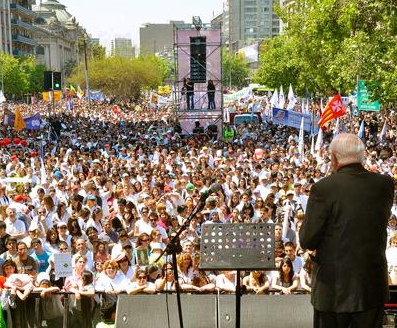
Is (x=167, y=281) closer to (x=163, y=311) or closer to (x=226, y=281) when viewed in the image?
(x=226, y=281)

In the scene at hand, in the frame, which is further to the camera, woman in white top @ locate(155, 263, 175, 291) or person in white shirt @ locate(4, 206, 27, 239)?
person in white shirt @ locate(4, 206, 27, 239)

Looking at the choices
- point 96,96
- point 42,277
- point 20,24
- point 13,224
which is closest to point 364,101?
point 13,224

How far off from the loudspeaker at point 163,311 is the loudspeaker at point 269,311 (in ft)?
0.34

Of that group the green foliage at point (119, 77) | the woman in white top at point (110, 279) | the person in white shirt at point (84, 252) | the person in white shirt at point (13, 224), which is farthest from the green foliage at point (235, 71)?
the woman in white top at point (110, 279)

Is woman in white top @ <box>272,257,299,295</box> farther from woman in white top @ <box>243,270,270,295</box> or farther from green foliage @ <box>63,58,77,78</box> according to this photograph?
green foliage @ <box>63,58,77,78</box>

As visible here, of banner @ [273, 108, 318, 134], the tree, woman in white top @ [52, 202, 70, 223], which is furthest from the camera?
the tree

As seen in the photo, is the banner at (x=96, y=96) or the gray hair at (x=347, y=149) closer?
the gray hair at (x=347, y=149)

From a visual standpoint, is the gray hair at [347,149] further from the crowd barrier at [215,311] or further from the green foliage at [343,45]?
the green foliage at [343,45]

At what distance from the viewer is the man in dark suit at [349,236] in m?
4.27

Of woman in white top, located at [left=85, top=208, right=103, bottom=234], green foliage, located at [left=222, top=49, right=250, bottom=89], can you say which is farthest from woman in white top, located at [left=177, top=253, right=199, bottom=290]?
green foliage, located at [left=222, top=49, right=250, bottom=89]

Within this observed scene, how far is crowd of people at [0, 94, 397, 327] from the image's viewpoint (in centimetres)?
841

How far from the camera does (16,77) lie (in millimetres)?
92938

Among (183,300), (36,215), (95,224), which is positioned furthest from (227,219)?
(183,300)

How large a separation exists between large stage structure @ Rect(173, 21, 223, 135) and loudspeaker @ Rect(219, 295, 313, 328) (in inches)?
1245
